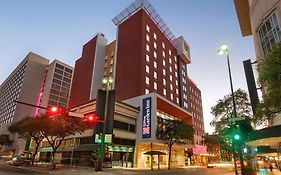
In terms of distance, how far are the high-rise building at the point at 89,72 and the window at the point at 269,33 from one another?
46.6 m

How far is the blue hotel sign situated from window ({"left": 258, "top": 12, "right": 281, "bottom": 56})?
77.5 feet

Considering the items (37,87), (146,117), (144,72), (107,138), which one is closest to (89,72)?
(144,72)

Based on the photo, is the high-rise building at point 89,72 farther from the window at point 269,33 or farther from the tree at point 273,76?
the tree at point 273,76

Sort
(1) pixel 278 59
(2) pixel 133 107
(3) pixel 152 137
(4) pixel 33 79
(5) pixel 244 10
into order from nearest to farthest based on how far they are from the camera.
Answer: (1) pixel 278 59
(5) pixel 244 10
(3) pixel 152 137
(2) pixel 133 107
(4) pixel 33 79

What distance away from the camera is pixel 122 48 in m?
60.4

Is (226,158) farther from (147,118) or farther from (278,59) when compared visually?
(278,59)

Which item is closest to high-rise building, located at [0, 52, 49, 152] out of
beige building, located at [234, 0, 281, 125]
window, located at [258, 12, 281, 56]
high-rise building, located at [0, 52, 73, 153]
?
high-rise building, located at [0, 52, 73, 153]

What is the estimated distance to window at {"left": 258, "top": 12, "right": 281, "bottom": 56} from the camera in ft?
82.5

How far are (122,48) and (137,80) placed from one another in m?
14.1

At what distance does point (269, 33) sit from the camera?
26.7m

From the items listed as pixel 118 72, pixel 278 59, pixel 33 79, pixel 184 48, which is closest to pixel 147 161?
pixel 118 72

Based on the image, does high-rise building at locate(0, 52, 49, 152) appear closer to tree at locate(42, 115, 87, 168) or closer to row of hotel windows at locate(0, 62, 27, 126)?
row of hotel windows at locate(0, 62, 27, 126)

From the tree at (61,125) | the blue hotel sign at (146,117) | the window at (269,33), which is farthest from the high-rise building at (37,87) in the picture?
the window at (269,33)

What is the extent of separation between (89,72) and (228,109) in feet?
154
